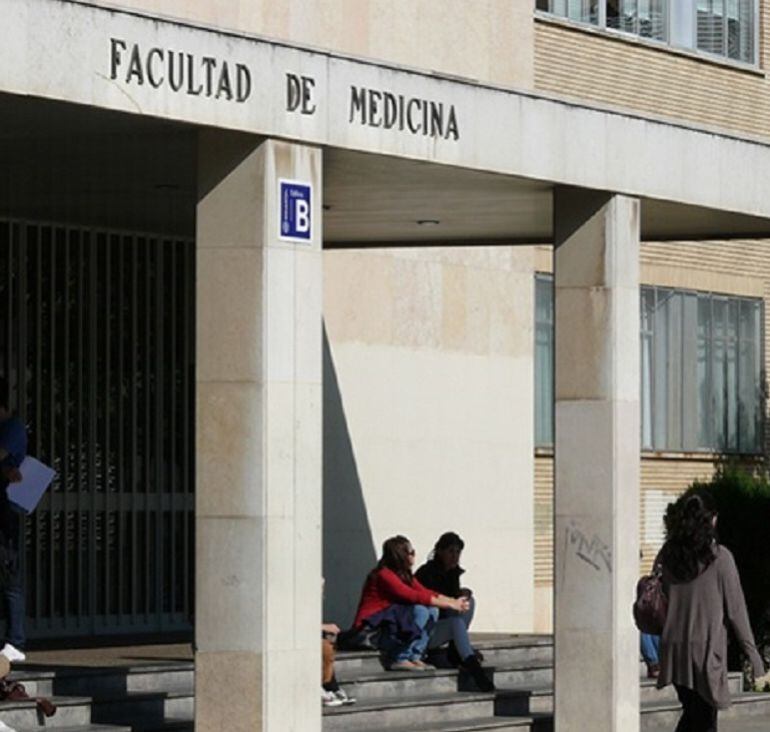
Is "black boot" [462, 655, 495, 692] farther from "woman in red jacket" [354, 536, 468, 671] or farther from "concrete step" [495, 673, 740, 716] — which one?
"woman in red jacket" [354, 536, 468, 671]

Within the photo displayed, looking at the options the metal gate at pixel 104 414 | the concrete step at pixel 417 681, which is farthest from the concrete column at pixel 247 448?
the metal gate at pixel 104 414

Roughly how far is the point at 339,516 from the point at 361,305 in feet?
6.08

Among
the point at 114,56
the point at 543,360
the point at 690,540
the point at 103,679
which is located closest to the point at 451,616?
the point at 103,679

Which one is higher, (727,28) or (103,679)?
(727,28)

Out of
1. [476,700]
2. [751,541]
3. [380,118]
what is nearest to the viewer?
[380,118]

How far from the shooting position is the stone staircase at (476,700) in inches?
717

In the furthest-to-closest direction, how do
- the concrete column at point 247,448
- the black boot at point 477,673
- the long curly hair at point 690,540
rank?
the black boot at point 477,673 → the concrete column at point 247,448 → the long curly hair at point 690,540

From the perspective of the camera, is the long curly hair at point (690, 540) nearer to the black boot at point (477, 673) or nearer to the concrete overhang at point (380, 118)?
the concrete overhang at point (380, 118)

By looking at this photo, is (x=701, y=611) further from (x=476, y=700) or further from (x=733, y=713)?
(x=733, y=713)

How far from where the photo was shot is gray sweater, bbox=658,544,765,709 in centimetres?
1504

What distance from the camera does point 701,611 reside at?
15055 millimetres

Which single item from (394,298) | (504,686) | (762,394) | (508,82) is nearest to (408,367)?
(394,298)

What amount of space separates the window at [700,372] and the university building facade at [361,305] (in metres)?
0.05

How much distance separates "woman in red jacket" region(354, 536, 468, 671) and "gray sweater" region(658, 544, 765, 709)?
15.8 ft
